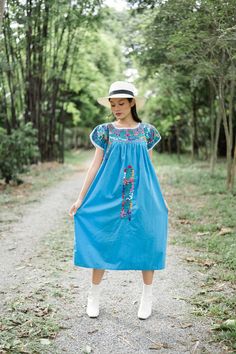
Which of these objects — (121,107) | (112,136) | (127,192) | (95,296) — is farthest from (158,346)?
(121,107)

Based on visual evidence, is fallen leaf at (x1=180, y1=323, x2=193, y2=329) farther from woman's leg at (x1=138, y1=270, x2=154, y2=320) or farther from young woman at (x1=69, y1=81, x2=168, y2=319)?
young woman at (x1=69, y1=81, x2=168, y2=319)

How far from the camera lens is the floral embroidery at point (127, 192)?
340 cm

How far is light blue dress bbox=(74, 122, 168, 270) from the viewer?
3.39m

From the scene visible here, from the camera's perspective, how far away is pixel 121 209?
341 cm

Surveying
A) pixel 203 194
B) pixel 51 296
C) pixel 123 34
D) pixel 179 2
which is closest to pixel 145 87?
pixel 123 34

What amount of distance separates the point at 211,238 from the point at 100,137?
10.5 ft

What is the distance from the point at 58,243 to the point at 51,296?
6.49 feet

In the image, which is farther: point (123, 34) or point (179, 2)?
point (123, 34)

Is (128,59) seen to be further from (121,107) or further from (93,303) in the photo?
(93,303)

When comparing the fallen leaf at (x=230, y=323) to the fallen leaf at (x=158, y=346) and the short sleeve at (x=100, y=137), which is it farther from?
the short sleeve at (x=100, y=137)

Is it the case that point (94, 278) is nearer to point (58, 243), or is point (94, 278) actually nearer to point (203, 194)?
point (58, 243)

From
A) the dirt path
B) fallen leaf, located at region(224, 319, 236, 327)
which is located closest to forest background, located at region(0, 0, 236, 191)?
the dirt path

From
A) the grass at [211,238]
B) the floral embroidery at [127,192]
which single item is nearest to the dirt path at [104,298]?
the grass at [211,238]

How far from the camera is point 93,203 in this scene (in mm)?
3424
